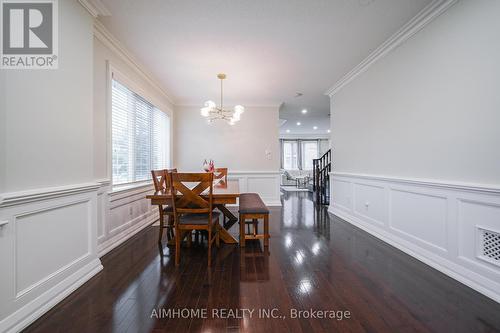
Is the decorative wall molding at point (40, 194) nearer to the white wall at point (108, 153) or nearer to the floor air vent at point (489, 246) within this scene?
the white wall at point (108, 153)

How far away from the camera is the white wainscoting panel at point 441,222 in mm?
1737

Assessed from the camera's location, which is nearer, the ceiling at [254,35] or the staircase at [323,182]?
the ceiling at [254,35]

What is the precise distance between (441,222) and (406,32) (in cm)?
223

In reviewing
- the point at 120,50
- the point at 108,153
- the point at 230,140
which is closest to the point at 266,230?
the point at 108,153

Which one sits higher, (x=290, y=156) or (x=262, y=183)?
(x=290, y=156)

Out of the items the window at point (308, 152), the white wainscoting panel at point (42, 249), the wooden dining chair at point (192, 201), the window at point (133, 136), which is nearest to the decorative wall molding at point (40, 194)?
the white wainscoting panel at point (42, 249)

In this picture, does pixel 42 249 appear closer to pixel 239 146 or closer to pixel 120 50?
pixel 120 50

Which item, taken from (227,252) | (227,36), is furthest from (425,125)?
(227,252)

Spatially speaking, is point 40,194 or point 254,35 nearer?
point 40,194

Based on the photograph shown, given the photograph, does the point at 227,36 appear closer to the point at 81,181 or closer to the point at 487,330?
the point at 81,181

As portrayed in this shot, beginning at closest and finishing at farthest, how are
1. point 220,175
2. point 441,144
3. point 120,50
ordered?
point 441,144, point 120,50, point 220,175

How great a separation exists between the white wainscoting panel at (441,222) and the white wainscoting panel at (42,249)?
3.48 metres

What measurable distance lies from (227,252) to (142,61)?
3171 mm

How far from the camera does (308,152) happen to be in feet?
38.1
